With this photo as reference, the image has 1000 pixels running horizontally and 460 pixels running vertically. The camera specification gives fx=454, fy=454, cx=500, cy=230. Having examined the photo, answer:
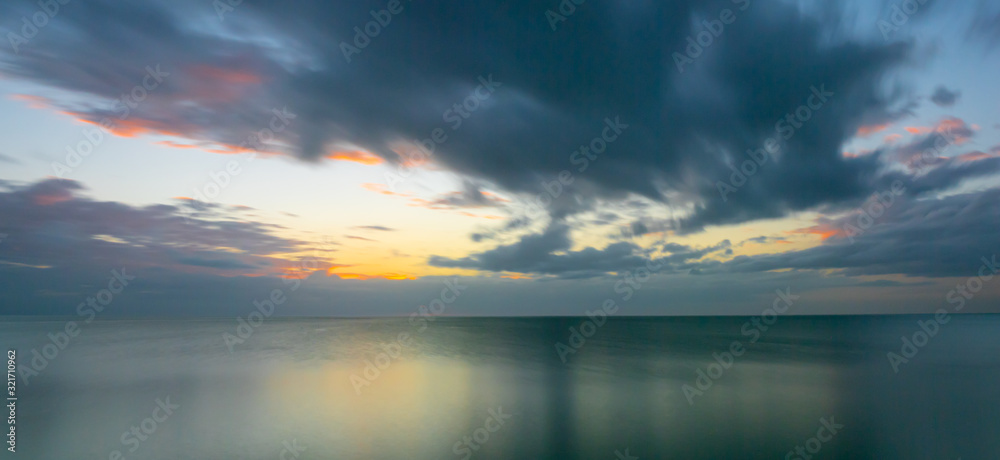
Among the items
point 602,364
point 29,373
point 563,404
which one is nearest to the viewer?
point 563,404

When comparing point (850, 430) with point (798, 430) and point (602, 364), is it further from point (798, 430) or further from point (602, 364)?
point (602, 364)

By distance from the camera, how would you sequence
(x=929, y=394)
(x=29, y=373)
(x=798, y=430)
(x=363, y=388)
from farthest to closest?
(x=29, y=373)
(x=363, y=388)
(x=929, y=394)
(x=798, y=430)

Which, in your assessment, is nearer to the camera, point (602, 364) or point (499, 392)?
point (499, 392)

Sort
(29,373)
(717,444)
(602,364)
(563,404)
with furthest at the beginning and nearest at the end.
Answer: (602,364)
(29,373)
(563,404)
(717,444)

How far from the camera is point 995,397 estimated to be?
69.4ft

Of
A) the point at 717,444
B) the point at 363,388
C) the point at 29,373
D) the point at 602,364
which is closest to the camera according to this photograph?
the point at 717,444

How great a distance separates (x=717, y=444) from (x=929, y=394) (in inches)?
639

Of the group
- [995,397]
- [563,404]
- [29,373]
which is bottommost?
[29,373]

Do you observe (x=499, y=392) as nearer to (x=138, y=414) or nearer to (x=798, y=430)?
(x=798, y=430)

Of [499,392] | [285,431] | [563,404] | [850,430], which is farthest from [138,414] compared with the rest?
[850,430]

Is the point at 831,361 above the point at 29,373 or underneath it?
above

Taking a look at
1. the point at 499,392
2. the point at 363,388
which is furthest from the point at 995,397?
the point at 363,388

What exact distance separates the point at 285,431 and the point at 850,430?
64.9 feet

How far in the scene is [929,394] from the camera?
22.1 metres
